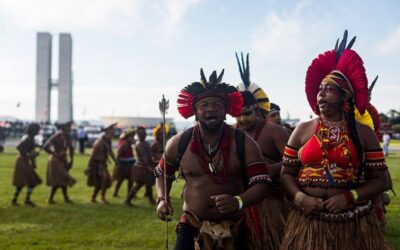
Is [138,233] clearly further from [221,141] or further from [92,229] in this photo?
[221,141]

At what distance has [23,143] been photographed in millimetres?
11000

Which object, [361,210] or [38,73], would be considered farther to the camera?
[38,73]

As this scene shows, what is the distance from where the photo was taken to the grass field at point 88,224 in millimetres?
7402

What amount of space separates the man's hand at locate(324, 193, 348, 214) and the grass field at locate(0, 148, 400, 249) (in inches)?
125

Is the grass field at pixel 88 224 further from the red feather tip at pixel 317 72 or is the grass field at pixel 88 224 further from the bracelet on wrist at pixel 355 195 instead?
the bracelet on wrist at pixel 355 195

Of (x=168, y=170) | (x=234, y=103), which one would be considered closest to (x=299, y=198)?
(x=234, y=103)

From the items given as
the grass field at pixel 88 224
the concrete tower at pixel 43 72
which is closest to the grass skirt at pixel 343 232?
the grass field at pixel 88 224

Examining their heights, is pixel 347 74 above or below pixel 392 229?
above

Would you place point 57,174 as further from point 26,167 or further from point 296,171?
point 296,171

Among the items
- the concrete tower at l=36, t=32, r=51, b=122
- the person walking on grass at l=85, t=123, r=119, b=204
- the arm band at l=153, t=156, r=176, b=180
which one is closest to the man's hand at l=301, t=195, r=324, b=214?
the arm band at l=153, t=156, r=176, b=180

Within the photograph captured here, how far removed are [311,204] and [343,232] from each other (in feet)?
1.00

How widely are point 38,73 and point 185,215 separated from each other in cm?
7684

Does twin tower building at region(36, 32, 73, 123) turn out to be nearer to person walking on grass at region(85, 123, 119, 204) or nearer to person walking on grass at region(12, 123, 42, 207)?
person walking on grass at region(85, 123, 119, 204)

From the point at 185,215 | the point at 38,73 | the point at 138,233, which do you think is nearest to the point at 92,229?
the point at 138,233
